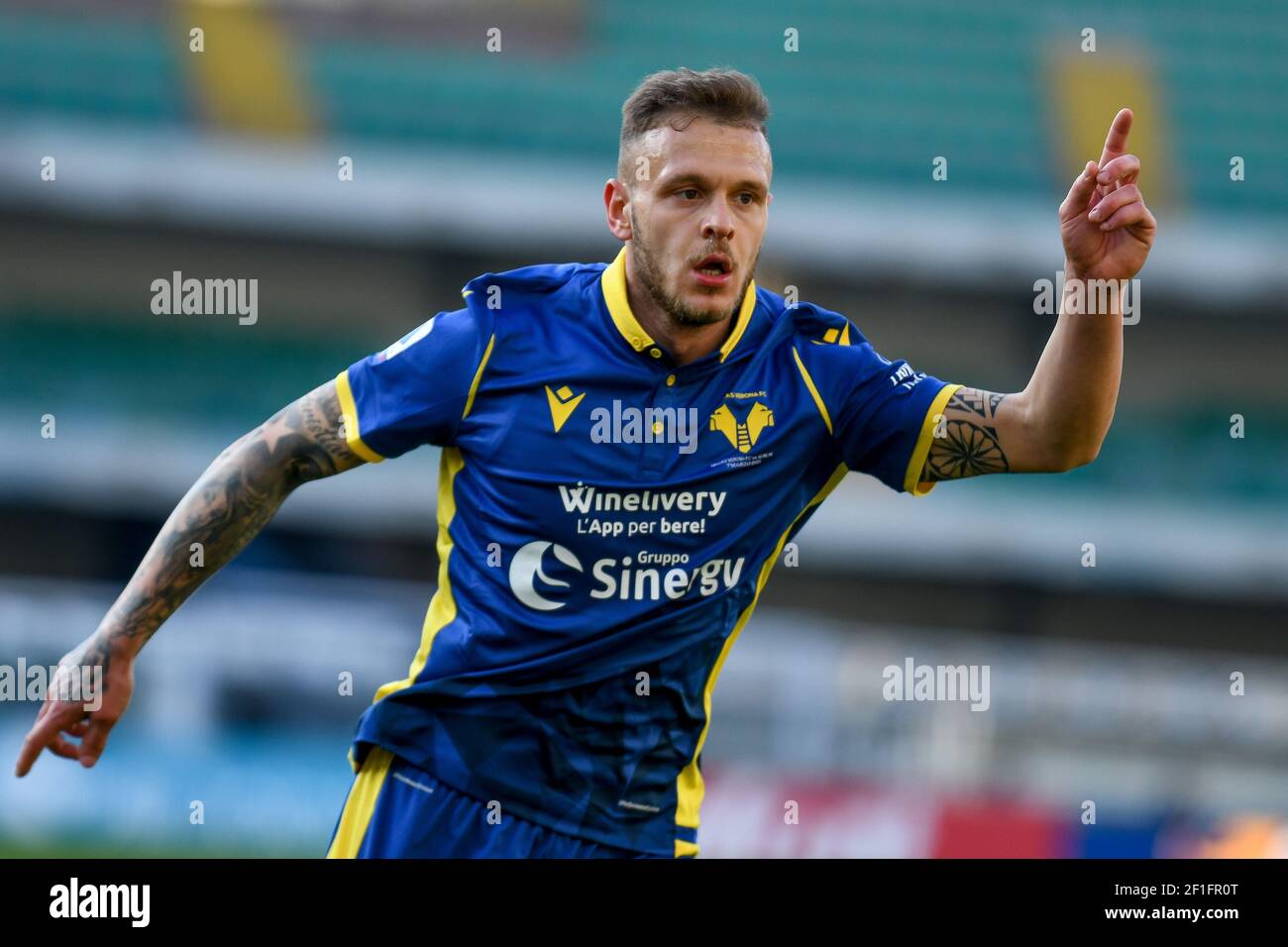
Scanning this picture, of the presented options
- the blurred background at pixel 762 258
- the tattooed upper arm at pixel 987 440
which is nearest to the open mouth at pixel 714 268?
the tattooed upper arm at pixel 987 440

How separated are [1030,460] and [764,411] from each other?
0.65 meters

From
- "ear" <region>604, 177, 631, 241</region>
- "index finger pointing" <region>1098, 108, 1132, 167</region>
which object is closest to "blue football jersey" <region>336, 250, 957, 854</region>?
"ear" <region>604, 177, 631, 241</region>

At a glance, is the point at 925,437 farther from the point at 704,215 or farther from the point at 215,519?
the point at 215,519

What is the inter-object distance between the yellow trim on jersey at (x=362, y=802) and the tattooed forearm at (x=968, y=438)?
1.53m

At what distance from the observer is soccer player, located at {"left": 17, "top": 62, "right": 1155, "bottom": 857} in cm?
379

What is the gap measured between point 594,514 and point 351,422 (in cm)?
64

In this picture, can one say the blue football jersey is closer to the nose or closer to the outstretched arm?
the outstretched arm

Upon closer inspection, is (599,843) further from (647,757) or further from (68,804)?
(68,804)

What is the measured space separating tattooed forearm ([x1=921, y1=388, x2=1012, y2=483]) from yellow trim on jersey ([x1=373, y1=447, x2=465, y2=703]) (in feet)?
3.87

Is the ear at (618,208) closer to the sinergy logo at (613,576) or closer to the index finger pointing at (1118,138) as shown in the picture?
the sinergy logo at (613,576)

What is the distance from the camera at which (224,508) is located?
12.8ft

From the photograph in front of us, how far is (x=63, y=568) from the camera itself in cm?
2106

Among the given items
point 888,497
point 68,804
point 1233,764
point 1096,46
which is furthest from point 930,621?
point 68,804

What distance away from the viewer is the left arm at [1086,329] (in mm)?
3623
